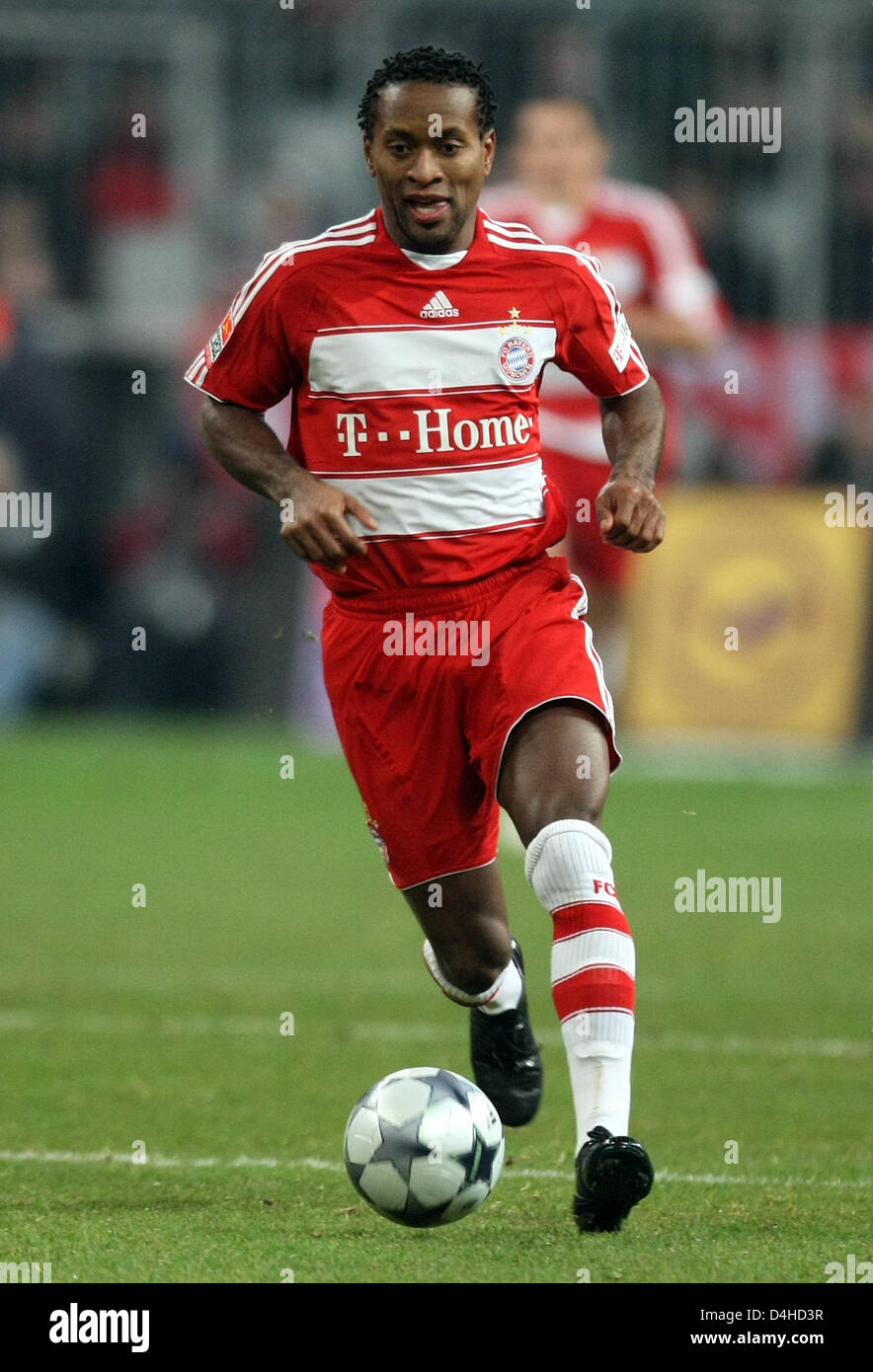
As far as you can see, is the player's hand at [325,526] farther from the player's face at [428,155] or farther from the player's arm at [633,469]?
the player's face at [428,155]

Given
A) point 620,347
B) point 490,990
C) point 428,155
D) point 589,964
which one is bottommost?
point 490,990

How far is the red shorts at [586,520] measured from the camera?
10398 mm

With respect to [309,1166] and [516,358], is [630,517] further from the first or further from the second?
[309,1166]

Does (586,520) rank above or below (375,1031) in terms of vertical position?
above

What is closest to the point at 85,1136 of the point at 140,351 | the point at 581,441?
the point at 581,441

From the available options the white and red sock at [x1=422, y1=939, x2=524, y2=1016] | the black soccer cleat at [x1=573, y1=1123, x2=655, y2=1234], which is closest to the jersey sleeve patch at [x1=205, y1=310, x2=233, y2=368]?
the white and red sock at [x1=422, y1=939, x2=524, y2=1016]

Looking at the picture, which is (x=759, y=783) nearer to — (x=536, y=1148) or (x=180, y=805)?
(x=180, y=805)

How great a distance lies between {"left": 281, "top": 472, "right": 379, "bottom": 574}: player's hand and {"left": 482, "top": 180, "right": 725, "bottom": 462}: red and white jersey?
520 cm

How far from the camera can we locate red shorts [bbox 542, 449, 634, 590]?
10.4 m

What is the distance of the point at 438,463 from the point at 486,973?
1.39 m

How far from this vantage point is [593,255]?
10555mm

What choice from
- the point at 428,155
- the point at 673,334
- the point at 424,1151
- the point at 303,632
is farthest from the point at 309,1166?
the point at 673,334

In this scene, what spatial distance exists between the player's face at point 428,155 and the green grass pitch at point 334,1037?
2.25m

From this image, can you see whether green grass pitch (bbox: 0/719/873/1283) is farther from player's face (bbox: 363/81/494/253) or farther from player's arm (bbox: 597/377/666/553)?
player's face (bbox: 363/81/494/253)
